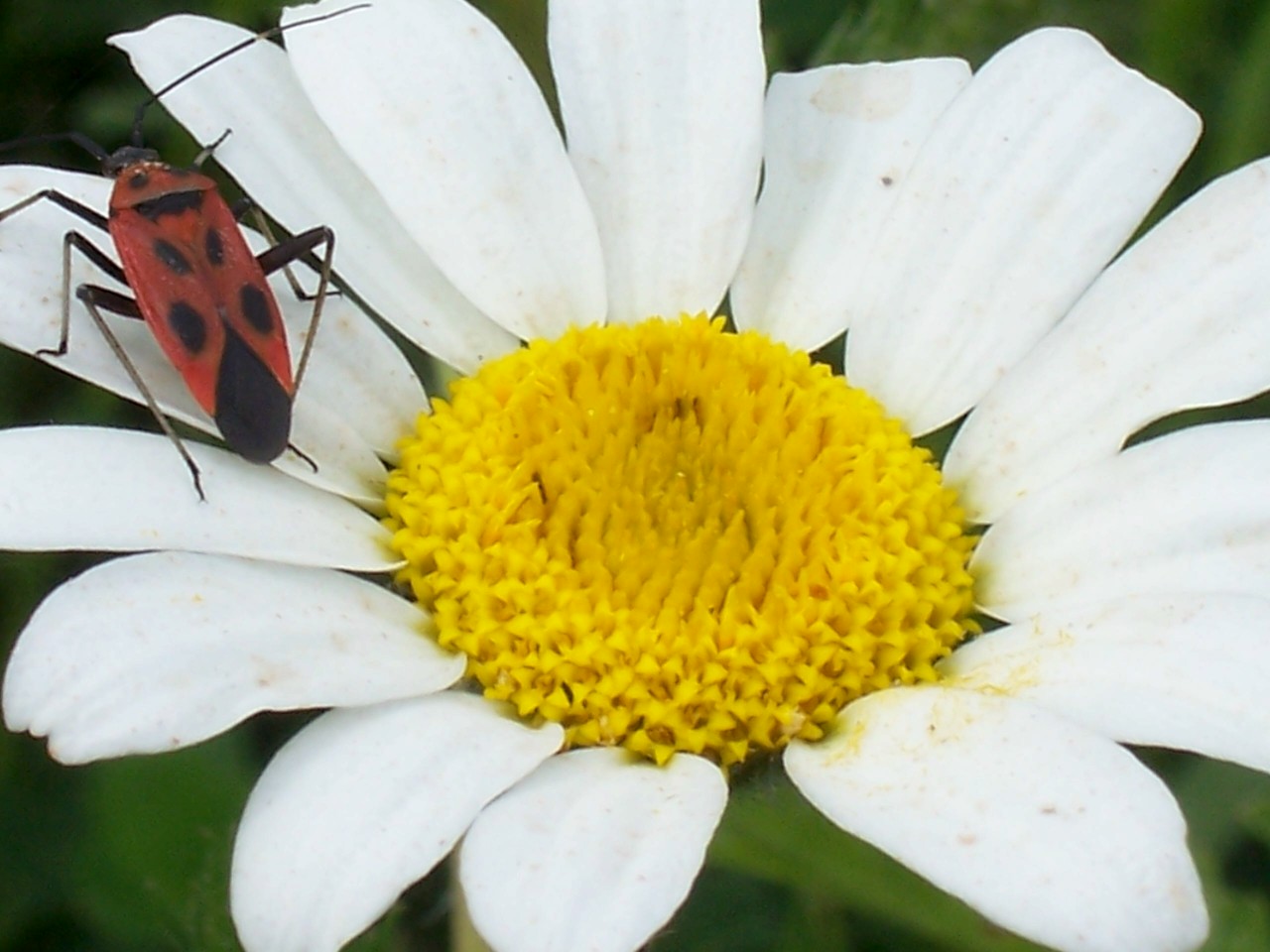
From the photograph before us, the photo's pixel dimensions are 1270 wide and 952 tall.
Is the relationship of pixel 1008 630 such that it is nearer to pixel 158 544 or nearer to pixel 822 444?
pixel 822 444

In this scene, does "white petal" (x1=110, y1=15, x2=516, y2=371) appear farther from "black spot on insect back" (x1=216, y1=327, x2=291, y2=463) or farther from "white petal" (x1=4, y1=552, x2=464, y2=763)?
"white petal" (x1=4, y1=552, x2=464, y2=763)

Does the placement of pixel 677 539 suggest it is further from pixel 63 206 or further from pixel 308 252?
pixel 63 206

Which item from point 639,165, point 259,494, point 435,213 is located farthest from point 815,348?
point 259,494

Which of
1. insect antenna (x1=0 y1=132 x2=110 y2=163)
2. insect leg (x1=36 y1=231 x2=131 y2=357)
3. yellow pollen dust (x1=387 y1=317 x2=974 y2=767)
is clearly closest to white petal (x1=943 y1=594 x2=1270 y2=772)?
yellow pollen dust (x1=387 y1=317 x2=974 y2=767)

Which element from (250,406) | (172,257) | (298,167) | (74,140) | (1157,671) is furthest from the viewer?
(74,140)

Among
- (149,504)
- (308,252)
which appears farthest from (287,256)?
(149,504)
